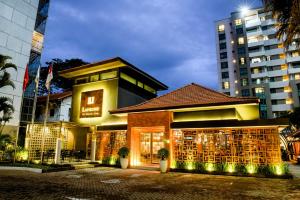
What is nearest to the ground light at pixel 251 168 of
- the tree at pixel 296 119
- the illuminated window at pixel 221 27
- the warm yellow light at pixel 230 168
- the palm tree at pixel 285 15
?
the warm yellow light at pixel 230 168

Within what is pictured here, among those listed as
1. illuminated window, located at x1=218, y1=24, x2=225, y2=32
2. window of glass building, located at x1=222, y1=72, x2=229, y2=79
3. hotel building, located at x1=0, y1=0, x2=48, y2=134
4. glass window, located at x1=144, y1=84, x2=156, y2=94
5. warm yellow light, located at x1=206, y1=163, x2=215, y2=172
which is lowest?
warm yellow light, located at x1=206, y1=163, x2=215, y2=172

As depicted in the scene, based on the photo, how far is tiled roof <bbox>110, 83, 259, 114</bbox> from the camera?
1335cm

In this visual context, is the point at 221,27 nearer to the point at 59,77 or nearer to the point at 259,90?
the point at 259,90

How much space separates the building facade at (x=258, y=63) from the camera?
166 ft

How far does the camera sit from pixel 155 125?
15406 mm

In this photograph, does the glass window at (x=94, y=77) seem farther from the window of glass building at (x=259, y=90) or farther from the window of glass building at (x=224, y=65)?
the window of glass building at (x=224, y=65)

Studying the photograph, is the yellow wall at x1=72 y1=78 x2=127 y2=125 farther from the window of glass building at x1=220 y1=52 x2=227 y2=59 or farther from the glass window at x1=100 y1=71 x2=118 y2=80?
the window of glass building at x1=220 y1=52 x2=227 y2=59

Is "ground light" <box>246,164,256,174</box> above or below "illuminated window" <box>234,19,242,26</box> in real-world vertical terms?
below

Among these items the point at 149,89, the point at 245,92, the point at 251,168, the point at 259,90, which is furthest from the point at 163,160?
the point at 259,90

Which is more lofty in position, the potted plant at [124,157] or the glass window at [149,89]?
the glass window at [149,89]

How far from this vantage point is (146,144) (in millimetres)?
17000

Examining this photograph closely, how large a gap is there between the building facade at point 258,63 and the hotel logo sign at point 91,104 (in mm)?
43354

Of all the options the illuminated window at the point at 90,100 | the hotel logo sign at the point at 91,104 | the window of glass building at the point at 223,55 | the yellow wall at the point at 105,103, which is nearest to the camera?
the yellow wall at the point at 105,103

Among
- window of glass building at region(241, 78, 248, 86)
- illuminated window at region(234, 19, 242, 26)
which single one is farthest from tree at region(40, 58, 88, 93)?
illuminated window at region(234, 19, 242, 26)
